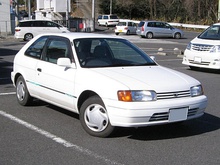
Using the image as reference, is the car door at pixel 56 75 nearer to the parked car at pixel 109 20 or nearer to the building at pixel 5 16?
the building at pixel 5 16

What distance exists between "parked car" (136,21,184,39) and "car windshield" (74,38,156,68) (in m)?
28.5

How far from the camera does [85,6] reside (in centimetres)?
7281

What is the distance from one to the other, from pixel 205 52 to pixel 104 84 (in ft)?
28.0

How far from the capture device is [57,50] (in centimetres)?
704

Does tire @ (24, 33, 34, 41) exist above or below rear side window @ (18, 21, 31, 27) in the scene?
below

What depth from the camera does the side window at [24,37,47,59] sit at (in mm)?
7438

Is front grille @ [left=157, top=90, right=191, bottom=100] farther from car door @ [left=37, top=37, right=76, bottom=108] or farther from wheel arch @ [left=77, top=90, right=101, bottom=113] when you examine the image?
car door @ [left=37, top=37, right=76, bottom=108]

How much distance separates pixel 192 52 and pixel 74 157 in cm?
964

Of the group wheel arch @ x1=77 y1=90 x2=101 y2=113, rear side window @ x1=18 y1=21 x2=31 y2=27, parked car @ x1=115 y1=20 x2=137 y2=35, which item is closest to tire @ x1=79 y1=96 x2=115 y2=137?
wheel arch @ x1=77 y1=90 x2=101 y2=113

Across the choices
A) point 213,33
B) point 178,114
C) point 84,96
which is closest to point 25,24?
point 213,33

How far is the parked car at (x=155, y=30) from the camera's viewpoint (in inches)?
1396

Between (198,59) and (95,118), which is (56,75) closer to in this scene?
(95,118)

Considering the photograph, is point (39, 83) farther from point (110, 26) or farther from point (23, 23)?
point (110, 26)

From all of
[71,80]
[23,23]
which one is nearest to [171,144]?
[71,80]
